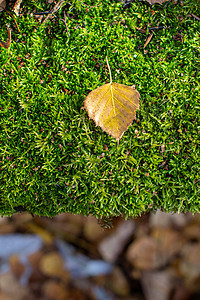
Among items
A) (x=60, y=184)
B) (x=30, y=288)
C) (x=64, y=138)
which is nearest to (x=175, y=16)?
(x=64, y=138)

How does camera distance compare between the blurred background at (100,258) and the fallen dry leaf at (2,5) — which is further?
the blurred background at (100,258)

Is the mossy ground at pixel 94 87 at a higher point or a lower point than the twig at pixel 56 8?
lower

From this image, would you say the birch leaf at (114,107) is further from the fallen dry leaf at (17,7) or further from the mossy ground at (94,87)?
the fallen dry leaf at (17,7)

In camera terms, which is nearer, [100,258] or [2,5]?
[2,5]

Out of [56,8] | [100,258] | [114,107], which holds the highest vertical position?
[56,8]

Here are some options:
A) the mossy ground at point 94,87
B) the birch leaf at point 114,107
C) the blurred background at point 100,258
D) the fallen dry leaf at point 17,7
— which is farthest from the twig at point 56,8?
the blurred background at point 100,258

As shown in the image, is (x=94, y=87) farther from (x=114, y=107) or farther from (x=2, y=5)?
(x=2, y=5)

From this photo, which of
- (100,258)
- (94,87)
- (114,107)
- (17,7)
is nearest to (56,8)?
(17,7)

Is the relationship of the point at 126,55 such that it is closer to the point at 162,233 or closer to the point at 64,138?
the point at 64,138

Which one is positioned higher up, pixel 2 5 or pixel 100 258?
pixel 2 5
